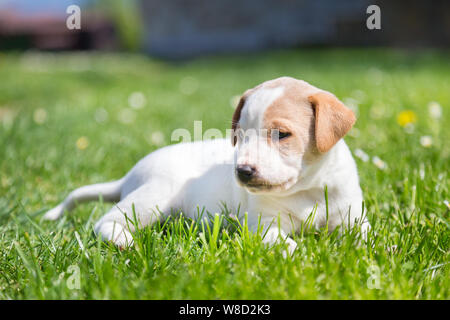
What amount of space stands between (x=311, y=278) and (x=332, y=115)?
66cm

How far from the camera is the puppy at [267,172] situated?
1910 millimetres

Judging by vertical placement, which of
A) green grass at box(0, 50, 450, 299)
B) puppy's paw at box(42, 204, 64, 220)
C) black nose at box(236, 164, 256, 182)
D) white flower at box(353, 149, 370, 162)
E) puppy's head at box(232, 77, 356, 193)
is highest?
puppy's head at box(232, 77, 356, 193)

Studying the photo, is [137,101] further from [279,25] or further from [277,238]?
[279,25]

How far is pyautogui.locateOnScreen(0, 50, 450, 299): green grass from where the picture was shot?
174 cm

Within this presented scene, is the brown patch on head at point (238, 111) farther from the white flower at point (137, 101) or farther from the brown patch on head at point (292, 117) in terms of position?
the white flower at point (137, 101)

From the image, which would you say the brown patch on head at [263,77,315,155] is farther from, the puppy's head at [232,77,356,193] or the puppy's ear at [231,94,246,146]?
the puppy's ear at [231,94,246,146]

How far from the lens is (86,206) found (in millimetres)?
3033

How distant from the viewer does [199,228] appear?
7.76 feet

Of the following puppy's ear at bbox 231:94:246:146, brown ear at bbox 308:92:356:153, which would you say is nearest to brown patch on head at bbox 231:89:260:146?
puppy's ear at bbox 231:94:246:146

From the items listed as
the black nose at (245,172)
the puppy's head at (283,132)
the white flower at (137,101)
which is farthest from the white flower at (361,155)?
the white flower at (137,101)

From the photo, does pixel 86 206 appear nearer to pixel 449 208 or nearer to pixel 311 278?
pixel 311 278

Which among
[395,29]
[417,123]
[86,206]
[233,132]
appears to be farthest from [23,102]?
[395,29]

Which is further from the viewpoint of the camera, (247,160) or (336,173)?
(336,173)

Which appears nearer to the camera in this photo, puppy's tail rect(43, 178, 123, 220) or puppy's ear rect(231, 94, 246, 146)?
puppy's ear rect(231, 94, 246, 146)
